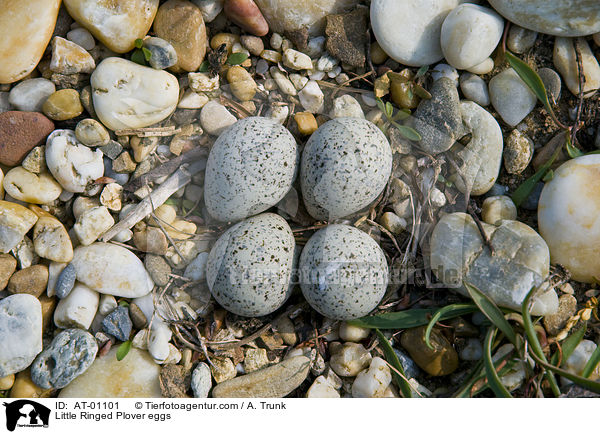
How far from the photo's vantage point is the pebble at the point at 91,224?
7.33 feet

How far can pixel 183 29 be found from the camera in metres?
2.32

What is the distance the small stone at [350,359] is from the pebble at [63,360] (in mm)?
1093

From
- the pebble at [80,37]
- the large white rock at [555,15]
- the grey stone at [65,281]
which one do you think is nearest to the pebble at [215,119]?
the pebble at [80,37]

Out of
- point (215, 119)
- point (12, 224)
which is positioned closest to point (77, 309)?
point (12, 224)

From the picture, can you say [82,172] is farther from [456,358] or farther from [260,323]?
[456,358]

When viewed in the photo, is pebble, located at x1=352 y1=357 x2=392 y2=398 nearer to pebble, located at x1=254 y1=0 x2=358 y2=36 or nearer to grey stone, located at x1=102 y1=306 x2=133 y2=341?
grey stone, located at x1=102 y1=306 x2=133 y2=341

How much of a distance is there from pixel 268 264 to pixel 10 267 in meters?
1.17

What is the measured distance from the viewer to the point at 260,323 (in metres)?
2.29

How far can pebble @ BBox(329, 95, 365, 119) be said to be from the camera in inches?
92.9

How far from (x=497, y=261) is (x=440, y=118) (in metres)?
0.71

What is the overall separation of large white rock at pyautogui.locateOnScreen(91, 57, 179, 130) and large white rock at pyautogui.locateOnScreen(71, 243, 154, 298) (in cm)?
59

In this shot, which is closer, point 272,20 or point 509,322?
point 509,322

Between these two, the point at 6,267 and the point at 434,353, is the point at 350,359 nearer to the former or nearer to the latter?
the point at 434,353

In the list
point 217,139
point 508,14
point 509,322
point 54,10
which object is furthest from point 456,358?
point 54,10
